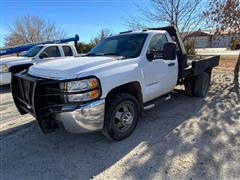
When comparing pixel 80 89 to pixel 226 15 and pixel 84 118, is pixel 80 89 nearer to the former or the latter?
pixel 84 118

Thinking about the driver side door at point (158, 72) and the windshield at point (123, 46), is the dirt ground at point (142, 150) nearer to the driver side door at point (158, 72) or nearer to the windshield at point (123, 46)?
the driver side door at point (158, 72)

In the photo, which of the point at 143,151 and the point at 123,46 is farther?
the point at 123,46

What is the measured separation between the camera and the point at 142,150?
11.6 feet

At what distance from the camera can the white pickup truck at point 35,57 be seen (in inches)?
334

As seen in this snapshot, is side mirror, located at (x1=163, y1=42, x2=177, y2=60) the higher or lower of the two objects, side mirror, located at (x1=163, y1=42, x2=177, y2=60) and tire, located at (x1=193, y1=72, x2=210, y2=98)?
the higher

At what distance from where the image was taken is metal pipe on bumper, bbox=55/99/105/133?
122 inches

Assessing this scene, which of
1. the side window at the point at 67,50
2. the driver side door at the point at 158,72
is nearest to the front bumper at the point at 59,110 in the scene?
the driver side door at the point at 158,72

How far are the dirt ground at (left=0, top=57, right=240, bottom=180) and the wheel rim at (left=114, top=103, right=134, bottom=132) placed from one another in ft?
0.83

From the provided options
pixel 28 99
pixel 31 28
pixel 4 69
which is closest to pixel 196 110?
pixel 28 99

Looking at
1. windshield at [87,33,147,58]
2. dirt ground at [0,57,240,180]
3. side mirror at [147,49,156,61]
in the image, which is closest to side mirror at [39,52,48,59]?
dirt ground at [0,57,240,180]

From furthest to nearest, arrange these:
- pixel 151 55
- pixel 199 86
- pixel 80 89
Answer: pixel 199 86 < pixel 151 55 < pixel 80 89

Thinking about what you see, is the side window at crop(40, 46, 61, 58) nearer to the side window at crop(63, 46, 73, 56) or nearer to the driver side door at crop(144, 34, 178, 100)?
the side window at crop(63, 46, 73, 56)

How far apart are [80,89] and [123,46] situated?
71.4 inches

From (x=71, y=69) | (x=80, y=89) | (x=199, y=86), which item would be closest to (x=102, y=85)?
(x=80, y=89)
